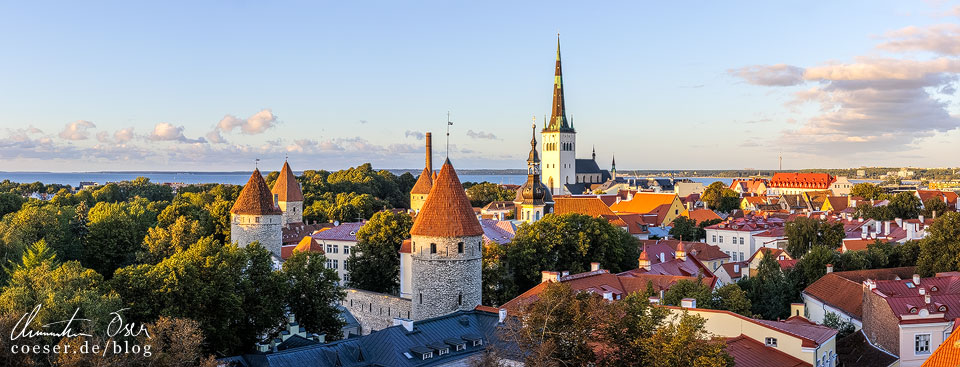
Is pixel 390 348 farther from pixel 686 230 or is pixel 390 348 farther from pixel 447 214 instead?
pixel 686 230

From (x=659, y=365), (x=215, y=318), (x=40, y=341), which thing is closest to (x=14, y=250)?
(x=215, y=318)

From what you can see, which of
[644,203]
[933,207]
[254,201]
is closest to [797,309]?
[254,201]

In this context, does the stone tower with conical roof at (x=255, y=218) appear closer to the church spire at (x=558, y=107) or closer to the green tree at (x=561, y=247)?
the green tree at (x=561, y=247)

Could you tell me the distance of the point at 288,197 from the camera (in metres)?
59.3

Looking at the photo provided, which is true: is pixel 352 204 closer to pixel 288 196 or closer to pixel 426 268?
pixel 288 196

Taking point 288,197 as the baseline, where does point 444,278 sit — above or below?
below

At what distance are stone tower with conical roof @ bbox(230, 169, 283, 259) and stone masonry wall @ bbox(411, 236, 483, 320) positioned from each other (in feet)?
51.4

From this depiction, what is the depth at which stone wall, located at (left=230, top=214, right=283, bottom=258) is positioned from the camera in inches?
1692

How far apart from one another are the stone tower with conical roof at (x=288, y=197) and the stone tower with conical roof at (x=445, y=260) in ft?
100

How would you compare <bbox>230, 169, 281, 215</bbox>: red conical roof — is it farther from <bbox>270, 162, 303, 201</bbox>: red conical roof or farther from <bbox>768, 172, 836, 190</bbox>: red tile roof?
<bbox>768, 172, 836, 190</bbox>: red tile roof

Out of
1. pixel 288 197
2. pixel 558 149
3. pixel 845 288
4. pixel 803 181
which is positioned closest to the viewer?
pixel 845 288

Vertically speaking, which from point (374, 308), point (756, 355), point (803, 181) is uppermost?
point (803, 181)

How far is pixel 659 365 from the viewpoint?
17781 millimetres

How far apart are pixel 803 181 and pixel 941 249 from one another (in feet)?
395
